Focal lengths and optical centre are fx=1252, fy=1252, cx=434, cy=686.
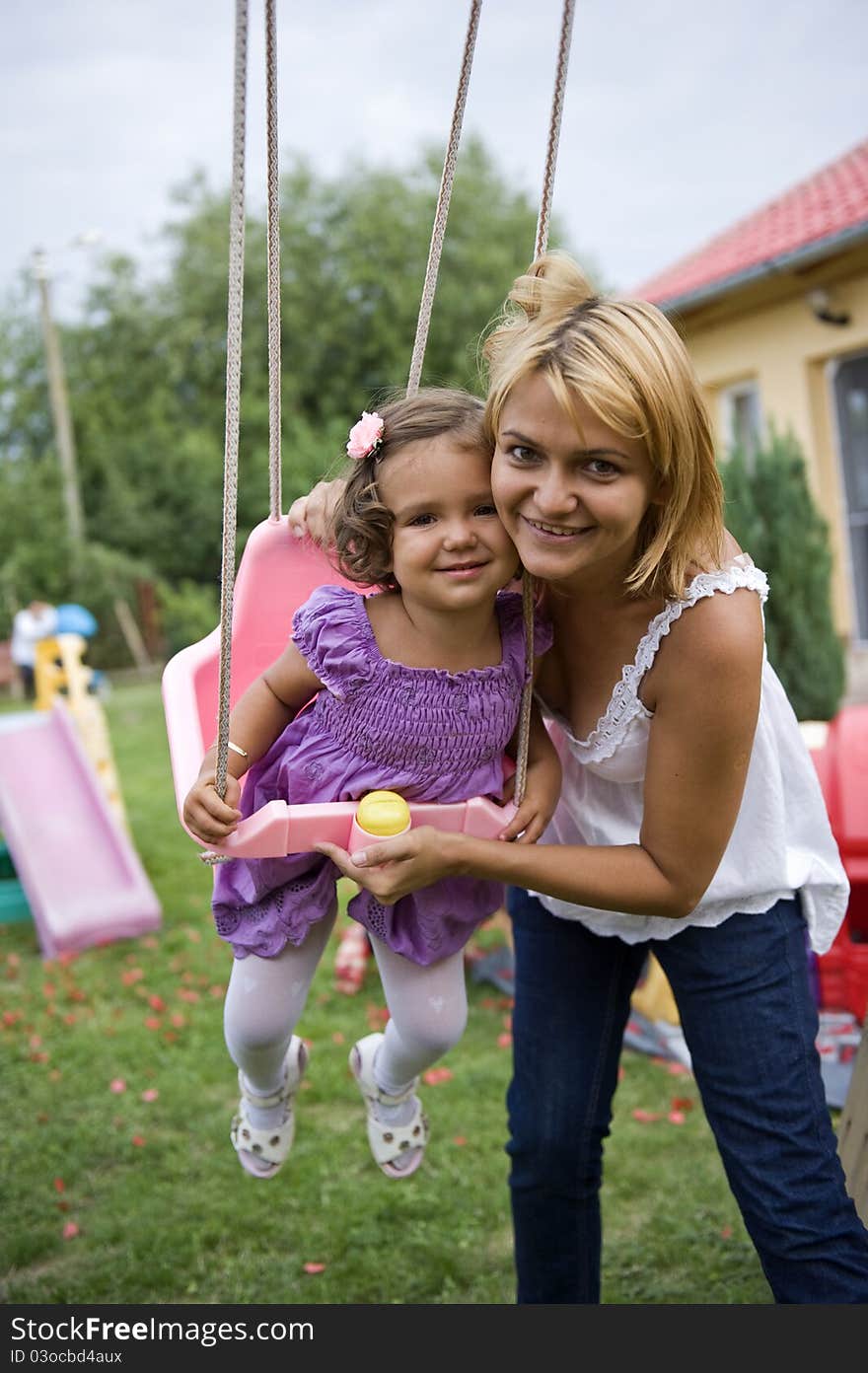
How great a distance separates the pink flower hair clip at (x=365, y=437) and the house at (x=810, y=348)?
26.2ft

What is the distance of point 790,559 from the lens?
298 inches

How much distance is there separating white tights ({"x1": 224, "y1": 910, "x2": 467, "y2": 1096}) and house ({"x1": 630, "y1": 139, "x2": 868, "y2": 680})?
795cm

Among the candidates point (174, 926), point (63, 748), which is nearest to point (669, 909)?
point (174, 926)

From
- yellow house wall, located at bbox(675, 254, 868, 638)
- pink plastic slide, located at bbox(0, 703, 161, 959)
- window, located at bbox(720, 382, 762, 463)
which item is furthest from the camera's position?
window, located at bbox(720, 382, 762, 463)

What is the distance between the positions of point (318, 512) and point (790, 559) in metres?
5.92

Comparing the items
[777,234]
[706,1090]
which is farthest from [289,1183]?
[777,234]

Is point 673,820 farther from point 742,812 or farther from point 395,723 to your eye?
point 395,723

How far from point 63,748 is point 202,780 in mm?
5436

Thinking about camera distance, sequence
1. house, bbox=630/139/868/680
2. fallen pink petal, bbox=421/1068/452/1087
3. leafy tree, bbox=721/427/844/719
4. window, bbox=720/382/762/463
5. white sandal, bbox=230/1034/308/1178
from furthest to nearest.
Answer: window, bbox=720/382/762/463, house, bbox=630/139/868/680, leafy tree, bbox=721/427/844/719, fallen pink petal, bbox=421/1068/452/1087, white sandal, bbox=230/1034/308/1178

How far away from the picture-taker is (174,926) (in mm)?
6078

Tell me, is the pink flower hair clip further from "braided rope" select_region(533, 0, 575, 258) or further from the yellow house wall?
the yellow house wall

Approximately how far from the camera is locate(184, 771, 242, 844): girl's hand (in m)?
1.78

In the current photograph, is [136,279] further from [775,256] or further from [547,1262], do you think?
[547,1262]

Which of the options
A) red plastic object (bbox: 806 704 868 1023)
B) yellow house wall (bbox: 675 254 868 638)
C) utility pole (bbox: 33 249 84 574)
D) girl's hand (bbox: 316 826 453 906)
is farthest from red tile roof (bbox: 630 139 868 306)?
utility pole (bbox: 33 249 84 574)
